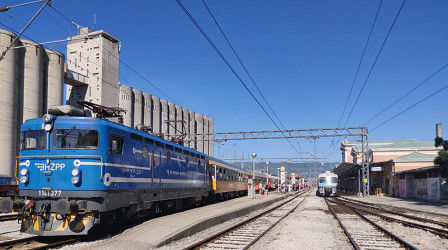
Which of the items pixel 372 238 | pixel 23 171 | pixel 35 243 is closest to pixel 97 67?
pixel 23 171

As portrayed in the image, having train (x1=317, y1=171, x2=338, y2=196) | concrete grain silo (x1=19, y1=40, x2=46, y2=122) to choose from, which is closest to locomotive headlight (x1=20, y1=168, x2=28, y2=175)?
concrete grain silo (x1=19, y1=40, x2=46, y2=122)

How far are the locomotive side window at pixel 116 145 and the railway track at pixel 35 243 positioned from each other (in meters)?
2.76

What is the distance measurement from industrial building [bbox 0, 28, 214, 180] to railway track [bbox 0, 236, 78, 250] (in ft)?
19.8

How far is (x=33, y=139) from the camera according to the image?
1137 cm

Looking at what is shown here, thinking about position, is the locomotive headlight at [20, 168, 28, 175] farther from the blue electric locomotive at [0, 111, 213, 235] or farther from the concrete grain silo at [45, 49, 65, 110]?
the concrete grain silo at [45, 49, 65, 110]

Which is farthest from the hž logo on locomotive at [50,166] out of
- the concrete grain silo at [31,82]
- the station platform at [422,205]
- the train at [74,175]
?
the concrete grain silo at [31,82]

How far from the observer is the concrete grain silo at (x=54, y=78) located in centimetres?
5297

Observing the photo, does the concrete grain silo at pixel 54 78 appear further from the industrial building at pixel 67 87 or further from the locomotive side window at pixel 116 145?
the locomotive side window at pixel 116 145

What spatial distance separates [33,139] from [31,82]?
42.7 m

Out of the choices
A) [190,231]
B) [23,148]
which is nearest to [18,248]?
[23,148]

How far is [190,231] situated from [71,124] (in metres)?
4.95

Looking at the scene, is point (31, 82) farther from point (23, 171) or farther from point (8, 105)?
point (23, 171)

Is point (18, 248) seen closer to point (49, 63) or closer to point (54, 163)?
point (54, 163)

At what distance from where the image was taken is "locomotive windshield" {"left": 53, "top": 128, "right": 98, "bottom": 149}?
1097 centimetres
